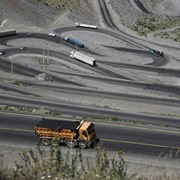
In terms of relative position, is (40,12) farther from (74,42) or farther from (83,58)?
(83,58)

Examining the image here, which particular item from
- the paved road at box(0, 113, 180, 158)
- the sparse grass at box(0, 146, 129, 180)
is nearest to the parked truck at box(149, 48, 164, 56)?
the paved road at box(0, 113, 180, 158)

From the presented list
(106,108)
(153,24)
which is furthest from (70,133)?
(153,24)

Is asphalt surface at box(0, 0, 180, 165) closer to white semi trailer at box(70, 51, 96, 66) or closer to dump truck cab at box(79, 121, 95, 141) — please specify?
white semi trailer at box(70, 51, 96, 66)

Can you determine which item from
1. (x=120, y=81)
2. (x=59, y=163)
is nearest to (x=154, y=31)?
(x=120, y=81)

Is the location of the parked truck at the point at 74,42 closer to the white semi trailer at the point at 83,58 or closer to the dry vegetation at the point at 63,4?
the white semi trailer at the point at 83,58

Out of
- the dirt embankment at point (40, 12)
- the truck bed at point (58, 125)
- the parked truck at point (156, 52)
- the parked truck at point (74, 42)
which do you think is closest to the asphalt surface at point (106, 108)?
the parked truck at point (156, 52)

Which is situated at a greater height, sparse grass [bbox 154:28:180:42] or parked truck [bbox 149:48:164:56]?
sparse grass [bbox 154:28:180:42]

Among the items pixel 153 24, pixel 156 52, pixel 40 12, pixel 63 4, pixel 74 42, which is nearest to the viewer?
pixel 156 52

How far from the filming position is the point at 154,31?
129 meters

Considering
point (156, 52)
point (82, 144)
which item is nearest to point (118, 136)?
point (82, 144)

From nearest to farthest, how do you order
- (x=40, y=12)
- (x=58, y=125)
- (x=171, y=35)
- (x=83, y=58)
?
1. (x=58, y=125)
2. (x=83, y=58)
3. (x=40, y=12)
4. (x=171, y=35)

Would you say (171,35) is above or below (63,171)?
above

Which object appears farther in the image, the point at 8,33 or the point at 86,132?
the point at 8,33

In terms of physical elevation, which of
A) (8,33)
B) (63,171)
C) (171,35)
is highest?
(171,35)
